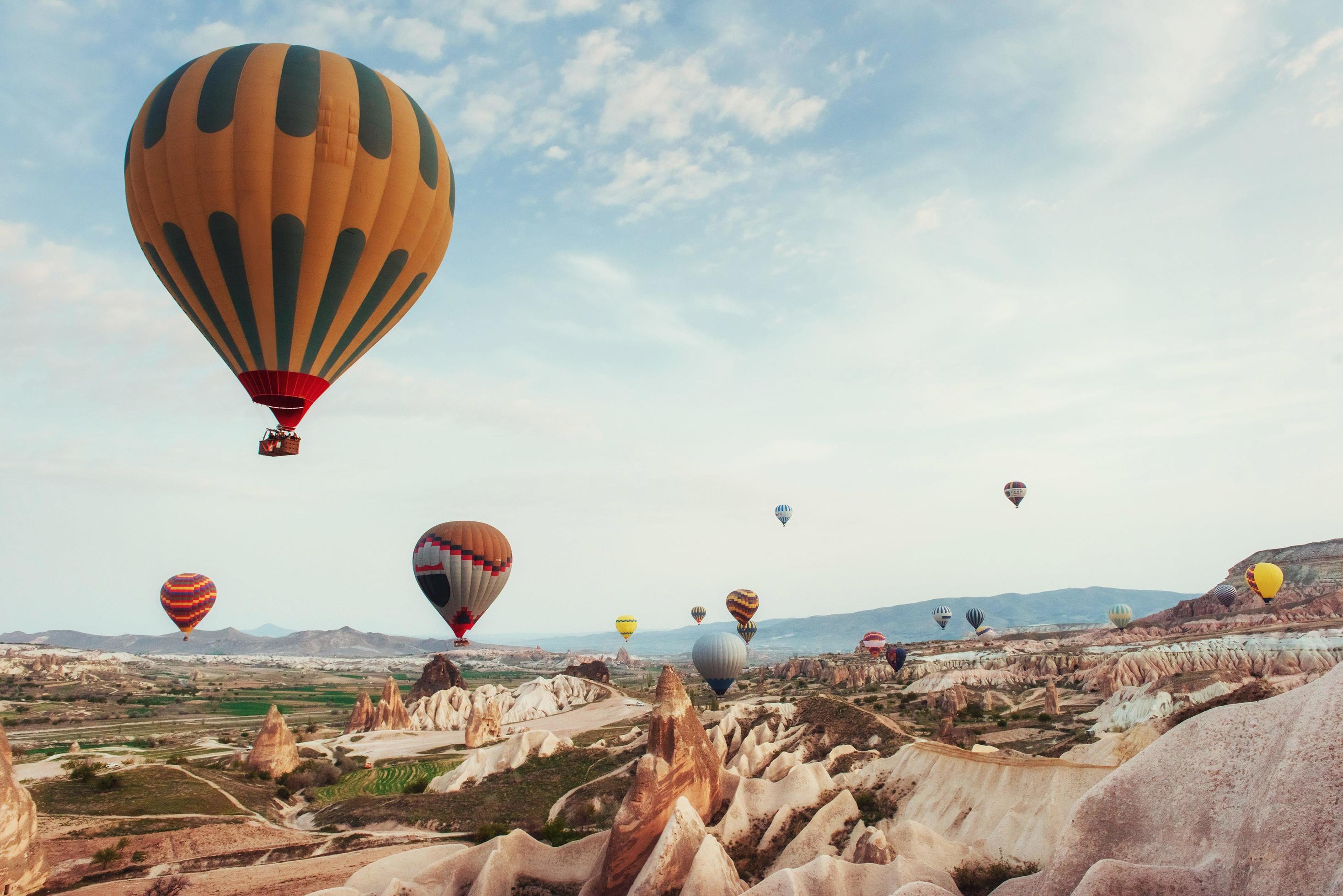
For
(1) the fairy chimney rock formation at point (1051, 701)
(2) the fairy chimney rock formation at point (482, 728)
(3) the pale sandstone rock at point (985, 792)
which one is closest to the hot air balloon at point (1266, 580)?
(1) the fairy chimney rock formation at point (1051, 701)

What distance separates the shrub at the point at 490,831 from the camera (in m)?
34.9

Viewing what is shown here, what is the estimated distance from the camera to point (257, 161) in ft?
93.8

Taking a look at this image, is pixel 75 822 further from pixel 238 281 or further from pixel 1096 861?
pixel 1096 861

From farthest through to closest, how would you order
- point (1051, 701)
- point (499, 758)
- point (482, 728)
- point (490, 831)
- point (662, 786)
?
point (482, 728) < point (1051, 701) < point (499, 758) < point (490, 831) < point (662, 786)

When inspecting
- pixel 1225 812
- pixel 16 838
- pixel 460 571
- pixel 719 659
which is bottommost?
pixel 16 838

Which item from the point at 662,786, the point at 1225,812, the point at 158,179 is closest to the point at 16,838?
the point at 662,786

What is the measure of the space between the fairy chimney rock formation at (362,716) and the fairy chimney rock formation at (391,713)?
51 cm

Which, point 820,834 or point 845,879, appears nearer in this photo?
point 845,879

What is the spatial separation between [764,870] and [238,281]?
1223 inches

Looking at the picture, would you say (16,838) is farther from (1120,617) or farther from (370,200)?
(1120,617)

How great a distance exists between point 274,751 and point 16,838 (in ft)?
101

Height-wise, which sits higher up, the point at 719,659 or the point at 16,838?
the point at 719,659

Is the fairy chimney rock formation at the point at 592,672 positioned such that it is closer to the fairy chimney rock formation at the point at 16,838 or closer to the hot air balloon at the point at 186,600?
the hot air balloon at the point at 186,600

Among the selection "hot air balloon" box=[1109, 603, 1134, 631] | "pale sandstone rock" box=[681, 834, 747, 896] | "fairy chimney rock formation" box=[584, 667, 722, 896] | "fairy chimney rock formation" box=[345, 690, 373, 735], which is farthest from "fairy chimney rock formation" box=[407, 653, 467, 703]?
"hot air balloon" box=[1109, 603, 1134, 631]
